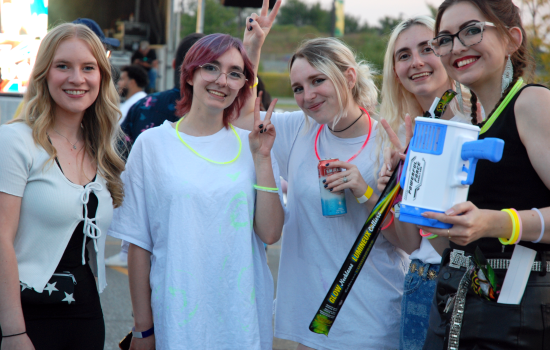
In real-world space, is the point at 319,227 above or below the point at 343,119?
below

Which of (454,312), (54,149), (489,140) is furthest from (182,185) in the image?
(489,140)

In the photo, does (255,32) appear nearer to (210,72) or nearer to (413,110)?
(210,72)

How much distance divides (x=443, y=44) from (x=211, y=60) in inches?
47.2

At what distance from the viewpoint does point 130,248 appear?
2.54 meters

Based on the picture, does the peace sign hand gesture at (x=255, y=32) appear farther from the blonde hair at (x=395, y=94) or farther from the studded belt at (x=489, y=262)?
the studded belt at (x=489, y=262)

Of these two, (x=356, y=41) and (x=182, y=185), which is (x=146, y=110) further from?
(x=356, y=41)

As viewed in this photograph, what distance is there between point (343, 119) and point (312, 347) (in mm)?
1235

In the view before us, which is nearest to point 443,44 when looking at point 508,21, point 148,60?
point 508,21

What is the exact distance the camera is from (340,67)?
9.01 ft

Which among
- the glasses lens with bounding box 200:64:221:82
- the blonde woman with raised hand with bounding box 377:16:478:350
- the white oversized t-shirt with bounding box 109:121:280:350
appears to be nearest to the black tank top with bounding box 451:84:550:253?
the blonde woman with raised hand with bounding box 377:16:478:350

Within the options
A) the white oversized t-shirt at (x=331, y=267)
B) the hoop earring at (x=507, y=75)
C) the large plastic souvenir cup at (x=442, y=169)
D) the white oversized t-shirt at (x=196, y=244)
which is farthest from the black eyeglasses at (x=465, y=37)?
the white oversized t-shirt at (x=196, y=244)

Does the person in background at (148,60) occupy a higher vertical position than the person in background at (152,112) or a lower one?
higher

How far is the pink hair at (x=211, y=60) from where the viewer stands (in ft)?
8.55

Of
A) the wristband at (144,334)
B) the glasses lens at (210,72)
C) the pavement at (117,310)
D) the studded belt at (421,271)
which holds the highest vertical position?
the glasses lens at (210,72)
